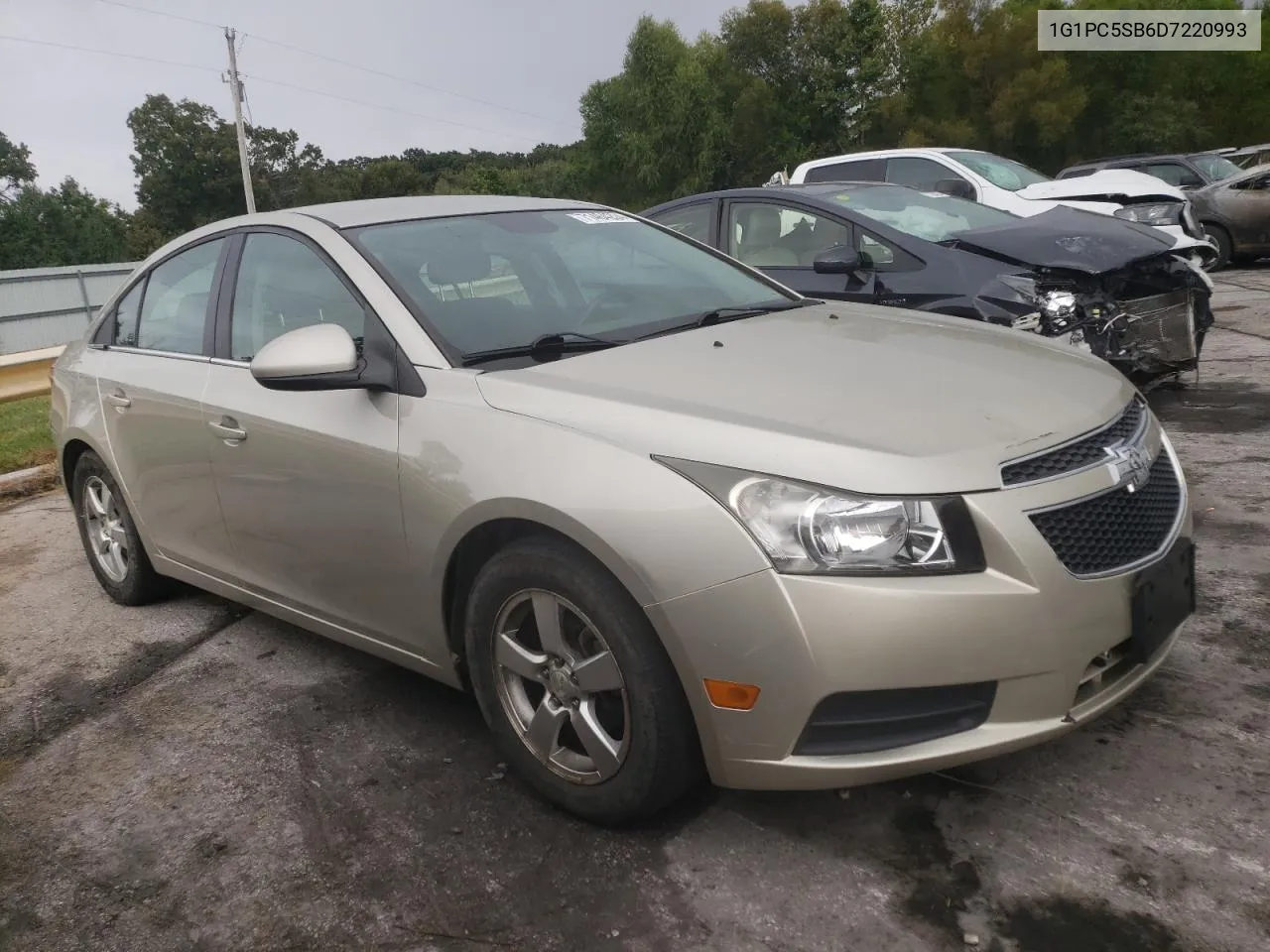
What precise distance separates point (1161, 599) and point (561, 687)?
141 centimetres

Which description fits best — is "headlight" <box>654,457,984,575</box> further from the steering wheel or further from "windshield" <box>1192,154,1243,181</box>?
"windshield" <box>1192,154,1243,181</box>

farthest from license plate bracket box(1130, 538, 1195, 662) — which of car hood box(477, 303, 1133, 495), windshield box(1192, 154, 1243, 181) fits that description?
windshield box(1192, 154, 1243, 181)

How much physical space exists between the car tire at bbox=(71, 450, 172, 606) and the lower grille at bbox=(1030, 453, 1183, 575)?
3503 millimetres

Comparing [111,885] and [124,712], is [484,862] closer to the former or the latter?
[111,885]

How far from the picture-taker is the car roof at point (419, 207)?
141 inches

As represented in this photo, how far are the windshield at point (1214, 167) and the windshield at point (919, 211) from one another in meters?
10.4

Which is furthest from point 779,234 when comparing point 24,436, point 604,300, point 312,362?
point 24,436

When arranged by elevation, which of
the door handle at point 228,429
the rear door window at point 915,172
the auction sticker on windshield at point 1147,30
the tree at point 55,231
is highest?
the auction sticker on windshield at point 1147,30

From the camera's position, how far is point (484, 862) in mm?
2611

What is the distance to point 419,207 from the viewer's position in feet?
12.2

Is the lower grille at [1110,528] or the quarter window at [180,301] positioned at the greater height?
the quarter window at [180,301]

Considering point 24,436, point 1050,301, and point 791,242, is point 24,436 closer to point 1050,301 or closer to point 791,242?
point 791,242

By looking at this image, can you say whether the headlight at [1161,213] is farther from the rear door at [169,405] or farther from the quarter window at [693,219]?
the rear door at [169,405]

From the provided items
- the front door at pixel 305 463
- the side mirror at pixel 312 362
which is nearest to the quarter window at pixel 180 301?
the front door at pixel 305 463
